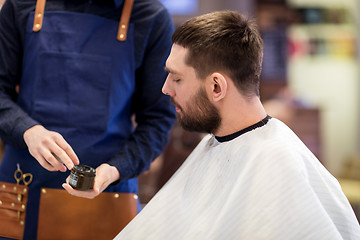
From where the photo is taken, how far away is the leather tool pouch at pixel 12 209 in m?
1.70

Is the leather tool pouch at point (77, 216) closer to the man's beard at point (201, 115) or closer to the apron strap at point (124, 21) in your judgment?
the man's beard at point (201, 115)

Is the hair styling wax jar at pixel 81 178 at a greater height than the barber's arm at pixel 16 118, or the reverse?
the barber's arm at pixel 16 118

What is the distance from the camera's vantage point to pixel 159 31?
72.2 inches

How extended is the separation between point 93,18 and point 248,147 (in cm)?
69

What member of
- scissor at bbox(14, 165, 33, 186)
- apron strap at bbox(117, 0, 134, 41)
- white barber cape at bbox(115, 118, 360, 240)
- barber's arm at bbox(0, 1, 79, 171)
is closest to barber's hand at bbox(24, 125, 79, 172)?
barber's arm at bbox(0, 1, 79, 171)

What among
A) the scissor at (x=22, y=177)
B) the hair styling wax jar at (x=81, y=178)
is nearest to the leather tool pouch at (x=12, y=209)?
the scissor at (x=22, y=177)

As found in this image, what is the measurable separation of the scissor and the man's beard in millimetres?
548

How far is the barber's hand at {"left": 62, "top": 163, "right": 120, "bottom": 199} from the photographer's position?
153 centimetres

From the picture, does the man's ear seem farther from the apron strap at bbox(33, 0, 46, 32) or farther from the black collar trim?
the apron strap at bbox(33, 0, 46, 32)

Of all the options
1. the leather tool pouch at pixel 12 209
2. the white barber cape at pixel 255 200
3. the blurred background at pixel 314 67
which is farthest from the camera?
the blurred background at pixel 314 67

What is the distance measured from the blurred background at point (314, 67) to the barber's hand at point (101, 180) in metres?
4.08

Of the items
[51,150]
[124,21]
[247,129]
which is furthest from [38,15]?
[247,129]

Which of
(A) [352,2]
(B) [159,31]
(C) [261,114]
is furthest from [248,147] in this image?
(A) [352,2]

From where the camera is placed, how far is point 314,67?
22.7ft
